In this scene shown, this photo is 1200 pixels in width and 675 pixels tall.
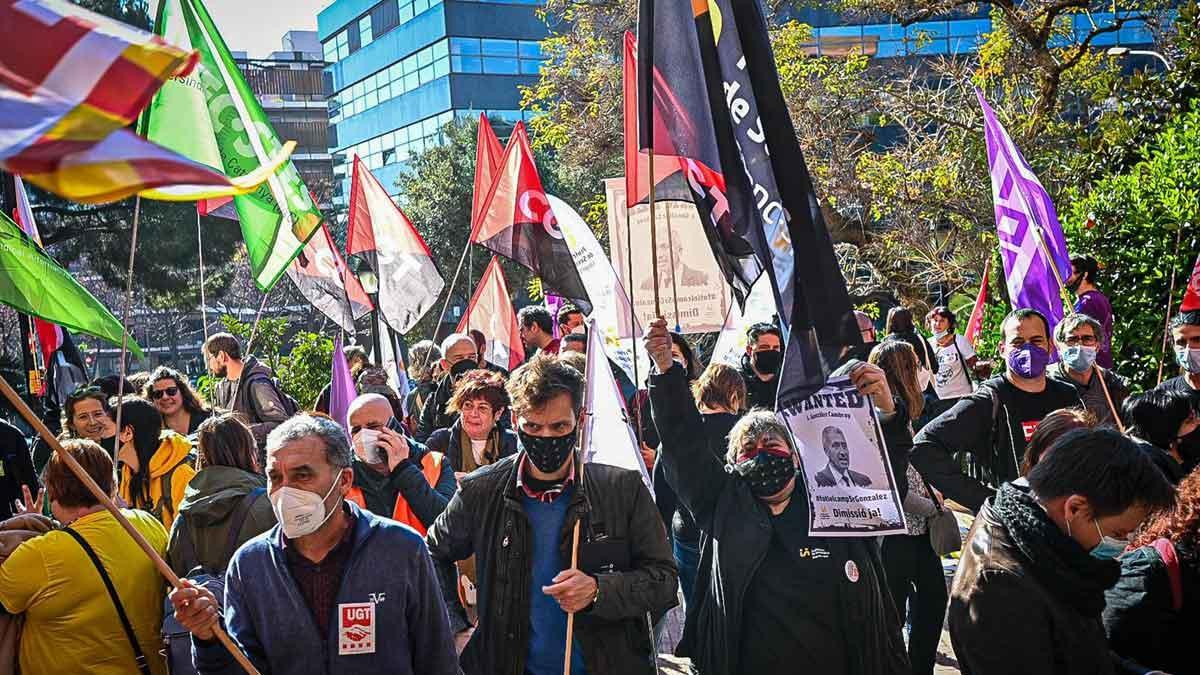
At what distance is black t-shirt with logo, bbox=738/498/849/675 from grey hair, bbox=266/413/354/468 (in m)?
1.60

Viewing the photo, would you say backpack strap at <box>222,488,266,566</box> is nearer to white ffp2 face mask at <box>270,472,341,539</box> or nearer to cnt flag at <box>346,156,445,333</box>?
white ffp2 face mask at <box>270,472,341,539</box>

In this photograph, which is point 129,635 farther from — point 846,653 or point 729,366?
point 729,366

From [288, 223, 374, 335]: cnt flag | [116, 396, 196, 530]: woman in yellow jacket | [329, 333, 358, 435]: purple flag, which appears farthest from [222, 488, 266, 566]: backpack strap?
[288, 223, 374, 335]: cnt flag

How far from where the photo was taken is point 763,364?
8.04m

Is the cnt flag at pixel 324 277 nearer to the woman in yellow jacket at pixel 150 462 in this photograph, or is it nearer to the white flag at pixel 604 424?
the woman in yellow jacket at pixel 150 462

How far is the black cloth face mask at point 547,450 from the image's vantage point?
4355 millimetres

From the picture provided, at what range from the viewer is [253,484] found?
509 centimetres

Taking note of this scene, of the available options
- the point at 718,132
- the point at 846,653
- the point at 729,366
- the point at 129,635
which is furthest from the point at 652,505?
the point at 729,366

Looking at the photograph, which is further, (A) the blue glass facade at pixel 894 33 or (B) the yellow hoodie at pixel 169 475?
(A) the blue glass facade at pixel 894 33

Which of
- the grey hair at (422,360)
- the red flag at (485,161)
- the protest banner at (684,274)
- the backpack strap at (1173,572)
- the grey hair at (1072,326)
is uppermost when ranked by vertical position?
the red flag at (485,161)

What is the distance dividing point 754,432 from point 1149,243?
782 centimetres

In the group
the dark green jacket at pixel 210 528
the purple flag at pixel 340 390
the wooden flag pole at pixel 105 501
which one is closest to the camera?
the wooden flag pole at pixel 105 501

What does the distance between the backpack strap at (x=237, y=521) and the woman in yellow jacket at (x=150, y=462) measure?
116cm

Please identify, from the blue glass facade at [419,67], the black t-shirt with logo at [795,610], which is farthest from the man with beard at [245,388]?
the blue glass facade at [419,67]
